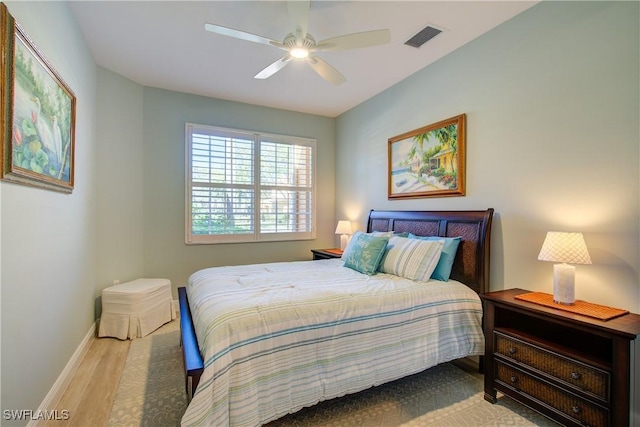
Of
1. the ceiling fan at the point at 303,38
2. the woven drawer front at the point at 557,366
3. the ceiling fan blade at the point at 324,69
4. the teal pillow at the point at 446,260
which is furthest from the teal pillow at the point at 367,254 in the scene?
the ceiling fan at the point at 303,38

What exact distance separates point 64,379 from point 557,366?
134 inches

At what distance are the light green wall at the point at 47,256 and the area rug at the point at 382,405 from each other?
55cm

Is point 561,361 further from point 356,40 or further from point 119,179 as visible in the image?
point 119,179

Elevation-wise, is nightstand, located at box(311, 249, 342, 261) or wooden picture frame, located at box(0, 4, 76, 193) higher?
wooden picture frame, located at box(0, 4, 76, 193)

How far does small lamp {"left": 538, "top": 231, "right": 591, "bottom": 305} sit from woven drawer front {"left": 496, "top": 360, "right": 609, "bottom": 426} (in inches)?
21.1

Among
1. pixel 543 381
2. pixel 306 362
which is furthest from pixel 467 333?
pixel 306 362

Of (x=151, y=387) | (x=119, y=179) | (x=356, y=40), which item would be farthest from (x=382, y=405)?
(x=119, y=179)

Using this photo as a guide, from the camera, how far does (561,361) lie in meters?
1.77

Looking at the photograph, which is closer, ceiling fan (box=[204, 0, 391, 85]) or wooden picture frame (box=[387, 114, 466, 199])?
ceiling fan (box=[204, 0, 391, 85])

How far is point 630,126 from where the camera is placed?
1.83m

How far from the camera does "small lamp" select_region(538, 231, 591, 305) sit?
6.07 ft

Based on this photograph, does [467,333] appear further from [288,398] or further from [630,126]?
[630,126]

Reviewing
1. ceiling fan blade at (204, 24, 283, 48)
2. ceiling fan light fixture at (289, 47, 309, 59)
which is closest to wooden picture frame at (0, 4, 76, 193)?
ceiling fan blade at (204, 24, 283, 48)

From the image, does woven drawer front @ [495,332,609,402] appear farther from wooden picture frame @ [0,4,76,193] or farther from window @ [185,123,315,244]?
window @ [185,123,315,244]
